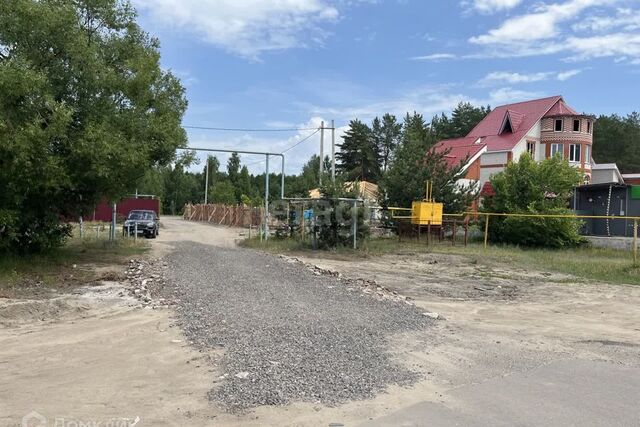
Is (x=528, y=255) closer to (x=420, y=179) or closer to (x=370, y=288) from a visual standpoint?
(x=420, y=179)

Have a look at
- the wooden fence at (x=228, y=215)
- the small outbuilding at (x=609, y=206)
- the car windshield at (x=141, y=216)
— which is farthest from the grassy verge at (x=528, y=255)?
the wooden fence at (x=228, y=215)

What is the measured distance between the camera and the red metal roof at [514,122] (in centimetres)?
5462

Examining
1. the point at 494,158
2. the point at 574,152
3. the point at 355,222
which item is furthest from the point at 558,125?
the point at 355,222

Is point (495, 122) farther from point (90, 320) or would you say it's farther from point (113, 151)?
point (90, 320)

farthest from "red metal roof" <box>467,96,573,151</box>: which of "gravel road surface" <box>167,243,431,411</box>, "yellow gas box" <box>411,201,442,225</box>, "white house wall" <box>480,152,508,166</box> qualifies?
"gravel road surface" <box>167,243,431,411</box>

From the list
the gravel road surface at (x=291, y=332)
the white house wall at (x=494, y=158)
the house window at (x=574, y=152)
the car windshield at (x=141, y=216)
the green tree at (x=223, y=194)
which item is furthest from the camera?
the green tree at (x=223, y=194)

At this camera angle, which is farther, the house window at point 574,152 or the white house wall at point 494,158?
the house window at point 574,152

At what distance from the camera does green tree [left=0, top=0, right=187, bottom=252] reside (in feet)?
42.1

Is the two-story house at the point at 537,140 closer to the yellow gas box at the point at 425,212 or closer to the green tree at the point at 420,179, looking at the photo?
the green tree at the point at 420,179

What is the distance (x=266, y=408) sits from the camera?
5.12 meters

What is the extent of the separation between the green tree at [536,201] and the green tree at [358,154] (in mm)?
54692

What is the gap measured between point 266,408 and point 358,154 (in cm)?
8439

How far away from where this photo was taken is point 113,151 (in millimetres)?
14000

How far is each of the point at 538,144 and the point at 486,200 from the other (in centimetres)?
2589
